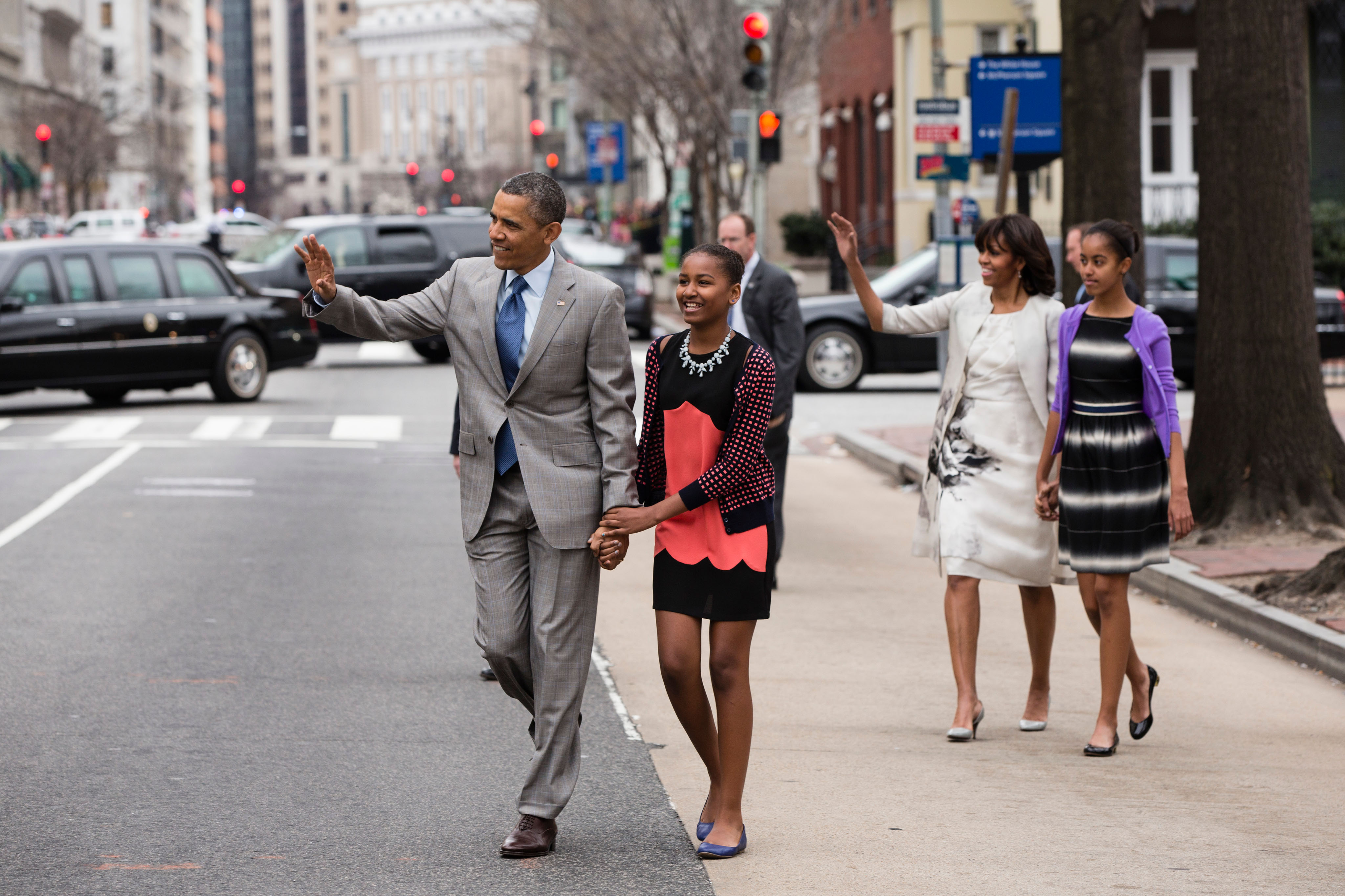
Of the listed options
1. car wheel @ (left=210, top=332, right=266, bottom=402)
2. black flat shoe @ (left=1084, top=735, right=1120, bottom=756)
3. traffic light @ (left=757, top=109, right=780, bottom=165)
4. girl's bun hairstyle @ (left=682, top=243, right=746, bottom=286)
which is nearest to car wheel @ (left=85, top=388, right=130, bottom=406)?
car wheel @ (left=210, top=332, right=266, bottom=402)

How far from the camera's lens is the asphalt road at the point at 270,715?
17.0 ft

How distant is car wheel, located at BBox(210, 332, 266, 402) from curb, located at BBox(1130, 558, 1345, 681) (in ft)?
40.3

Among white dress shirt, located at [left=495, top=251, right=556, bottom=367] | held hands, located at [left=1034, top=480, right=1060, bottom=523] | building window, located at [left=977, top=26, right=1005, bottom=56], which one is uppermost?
building window, located at [left=977, top=26, right=1005, bottom=56]

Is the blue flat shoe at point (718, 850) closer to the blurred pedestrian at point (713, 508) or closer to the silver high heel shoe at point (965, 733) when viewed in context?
the blurred pedestrian at point (713, 508)

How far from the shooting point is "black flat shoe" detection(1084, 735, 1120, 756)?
21.3 feet

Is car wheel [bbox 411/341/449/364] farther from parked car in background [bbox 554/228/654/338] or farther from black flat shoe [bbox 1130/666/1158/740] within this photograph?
black flat shoe [bbox 1130/666/1158/740]

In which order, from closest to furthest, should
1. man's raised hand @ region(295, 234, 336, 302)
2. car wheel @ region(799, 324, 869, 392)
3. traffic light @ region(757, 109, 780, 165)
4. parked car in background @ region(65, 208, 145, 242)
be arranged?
1. man's raised hand @ region(295, 234, 336, 302)
2. car wheel @ region(799, 324, 869, 392)
3. traffic light @ region(757, 109, 780, 165)
4. parked car in background @ region(65, 208, 145, 242)

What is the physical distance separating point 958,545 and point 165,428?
12.6 meters

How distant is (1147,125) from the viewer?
32.3 m

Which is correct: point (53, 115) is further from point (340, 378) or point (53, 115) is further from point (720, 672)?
point (720, 672)

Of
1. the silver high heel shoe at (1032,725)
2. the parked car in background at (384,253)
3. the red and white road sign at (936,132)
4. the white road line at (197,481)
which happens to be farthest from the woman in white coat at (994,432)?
the parked car in background at (384,253)

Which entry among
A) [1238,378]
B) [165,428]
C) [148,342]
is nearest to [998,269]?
[1238,378]

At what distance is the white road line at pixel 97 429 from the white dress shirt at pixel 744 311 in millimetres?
8945

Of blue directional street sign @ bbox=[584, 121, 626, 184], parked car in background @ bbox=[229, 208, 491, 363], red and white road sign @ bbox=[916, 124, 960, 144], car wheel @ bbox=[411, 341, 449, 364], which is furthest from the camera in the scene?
blue directional street sign @ bbox=[584, 121, 626, 184]
